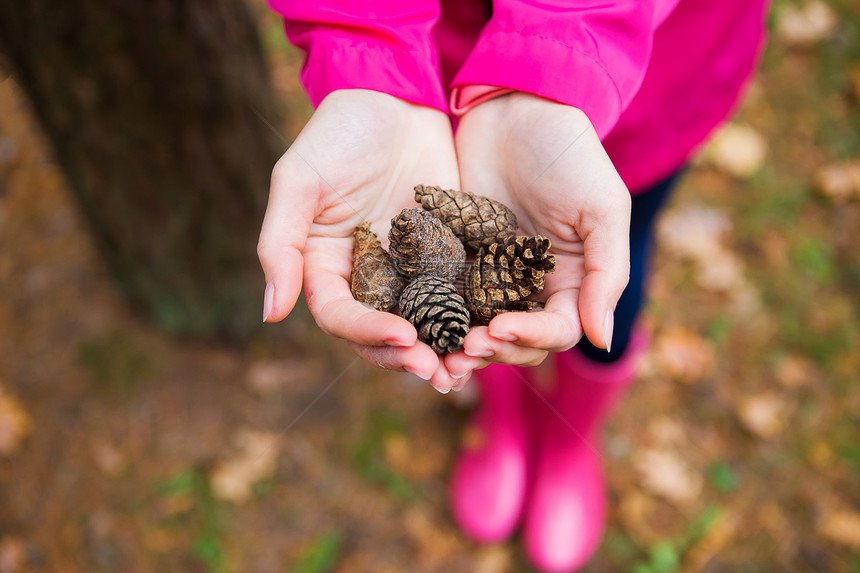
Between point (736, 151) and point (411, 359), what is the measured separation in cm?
362

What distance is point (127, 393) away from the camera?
3.35 metres

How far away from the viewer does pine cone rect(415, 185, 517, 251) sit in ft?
6.30

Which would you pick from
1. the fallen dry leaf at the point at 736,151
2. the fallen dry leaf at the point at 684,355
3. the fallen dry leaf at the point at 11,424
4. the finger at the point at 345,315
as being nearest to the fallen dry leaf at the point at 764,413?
the fallen dry leaf at the point at 684,355

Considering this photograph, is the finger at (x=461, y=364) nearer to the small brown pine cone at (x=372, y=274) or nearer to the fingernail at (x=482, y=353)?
the fingernail at (x=482, y=353)

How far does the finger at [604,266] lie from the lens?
1.59 m

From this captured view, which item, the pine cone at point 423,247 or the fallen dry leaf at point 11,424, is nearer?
the pine cone at point 423,247

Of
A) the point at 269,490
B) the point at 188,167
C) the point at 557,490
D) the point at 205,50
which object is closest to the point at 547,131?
the point at 205,50

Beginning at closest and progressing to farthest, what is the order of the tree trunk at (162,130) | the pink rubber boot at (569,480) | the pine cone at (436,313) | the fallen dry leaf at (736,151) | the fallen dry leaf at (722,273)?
the pine cone at (436,313) < the tree trunk at (162,130) < the pink rubber boot at (569,480) < the fallen dry leaf at (722,273) < the fallen dry leaf at (736,151)

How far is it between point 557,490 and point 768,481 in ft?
3.57

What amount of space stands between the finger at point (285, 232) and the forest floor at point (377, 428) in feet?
5.68

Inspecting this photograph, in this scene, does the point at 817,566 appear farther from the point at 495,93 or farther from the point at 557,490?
the point at 495,93

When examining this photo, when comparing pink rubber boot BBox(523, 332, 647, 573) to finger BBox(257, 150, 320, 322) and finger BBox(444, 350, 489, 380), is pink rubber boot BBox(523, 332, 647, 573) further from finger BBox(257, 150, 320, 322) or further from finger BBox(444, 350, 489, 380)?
finger BBox(257, 150, 320, 322)

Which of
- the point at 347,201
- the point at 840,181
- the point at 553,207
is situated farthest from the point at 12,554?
the point at 840,181

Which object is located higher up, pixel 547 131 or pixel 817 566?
pixel 547 131
